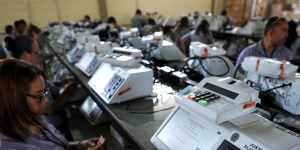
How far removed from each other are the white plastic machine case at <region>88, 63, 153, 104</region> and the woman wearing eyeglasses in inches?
19.0

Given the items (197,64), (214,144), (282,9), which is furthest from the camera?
(282,9)

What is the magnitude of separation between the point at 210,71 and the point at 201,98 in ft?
2.99

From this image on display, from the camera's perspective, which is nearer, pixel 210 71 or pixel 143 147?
pixel 143 147

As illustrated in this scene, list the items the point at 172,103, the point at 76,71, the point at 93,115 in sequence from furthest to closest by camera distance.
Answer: the point at 76,71 → the point at 93,115 → the point at 172,103

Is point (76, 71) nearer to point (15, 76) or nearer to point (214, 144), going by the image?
point (15, 76)

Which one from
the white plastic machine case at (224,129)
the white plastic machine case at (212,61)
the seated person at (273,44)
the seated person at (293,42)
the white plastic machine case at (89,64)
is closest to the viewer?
the white plastic machine case at (224,129)

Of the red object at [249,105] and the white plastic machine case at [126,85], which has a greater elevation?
the red object at [249,105]

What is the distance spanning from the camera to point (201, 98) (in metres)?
0.89

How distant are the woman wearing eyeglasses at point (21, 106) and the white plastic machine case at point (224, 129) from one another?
0.50 m

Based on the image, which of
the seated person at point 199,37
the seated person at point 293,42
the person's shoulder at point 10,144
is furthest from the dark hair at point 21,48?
the seated person at point 293,42

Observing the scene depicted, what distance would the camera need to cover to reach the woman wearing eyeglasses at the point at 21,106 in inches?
35.5

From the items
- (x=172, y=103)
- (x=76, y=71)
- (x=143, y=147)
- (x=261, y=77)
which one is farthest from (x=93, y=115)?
(x=261, y=77)

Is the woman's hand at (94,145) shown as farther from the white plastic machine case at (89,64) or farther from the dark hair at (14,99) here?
the white plastic machine case at (89,64)

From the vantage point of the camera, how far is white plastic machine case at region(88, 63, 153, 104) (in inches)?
57.1
